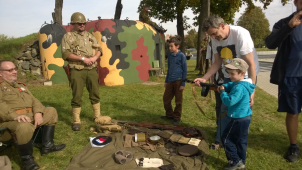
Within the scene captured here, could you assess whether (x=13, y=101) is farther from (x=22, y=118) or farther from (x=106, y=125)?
(x=106, y=125)

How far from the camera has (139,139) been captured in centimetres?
376

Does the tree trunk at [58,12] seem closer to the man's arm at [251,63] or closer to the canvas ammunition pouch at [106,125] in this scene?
the canvas ammunition pouch at [106,125]

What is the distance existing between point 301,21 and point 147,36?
8.17m

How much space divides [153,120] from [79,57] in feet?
7.15

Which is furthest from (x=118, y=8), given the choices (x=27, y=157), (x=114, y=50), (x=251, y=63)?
(x=251, y=63)

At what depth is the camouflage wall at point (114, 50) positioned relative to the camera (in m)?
9.03

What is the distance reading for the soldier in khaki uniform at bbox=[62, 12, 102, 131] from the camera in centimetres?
418

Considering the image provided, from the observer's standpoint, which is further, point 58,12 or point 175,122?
point 58,12

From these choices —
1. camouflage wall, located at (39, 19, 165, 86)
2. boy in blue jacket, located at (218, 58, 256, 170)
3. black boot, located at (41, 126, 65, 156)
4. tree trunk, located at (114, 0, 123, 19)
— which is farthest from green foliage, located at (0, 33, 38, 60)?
boy in blue jacket, located at (218, 58, 256, 170)

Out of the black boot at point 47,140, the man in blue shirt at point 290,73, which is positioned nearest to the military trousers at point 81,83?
the black boot at point 47,140

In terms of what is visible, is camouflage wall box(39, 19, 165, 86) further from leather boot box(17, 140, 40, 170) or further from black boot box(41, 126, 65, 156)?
leather boot box(17, 140, 40, 170)

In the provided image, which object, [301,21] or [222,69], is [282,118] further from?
[301,21]

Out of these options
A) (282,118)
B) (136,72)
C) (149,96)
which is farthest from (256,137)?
(136,72)

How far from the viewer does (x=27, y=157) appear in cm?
304
